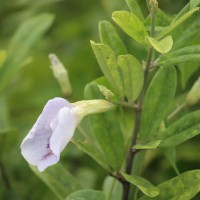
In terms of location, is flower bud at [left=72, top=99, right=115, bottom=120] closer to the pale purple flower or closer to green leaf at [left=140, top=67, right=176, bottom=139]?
→ the pale purple flower

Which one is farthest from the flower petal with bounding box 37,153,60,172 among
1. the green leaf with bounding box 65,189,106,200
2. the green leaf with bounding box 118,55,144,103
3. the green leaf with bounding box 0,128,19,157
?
the green leaf with bounding box 0,128,19,157

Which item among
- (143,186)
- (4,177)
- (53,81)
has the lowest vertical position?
(53,81)

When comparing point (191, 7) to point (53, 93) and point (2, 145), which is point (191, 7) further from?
point (53, 93)

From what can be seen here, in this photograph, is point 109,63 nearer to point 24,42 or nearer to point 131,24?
point 131,24

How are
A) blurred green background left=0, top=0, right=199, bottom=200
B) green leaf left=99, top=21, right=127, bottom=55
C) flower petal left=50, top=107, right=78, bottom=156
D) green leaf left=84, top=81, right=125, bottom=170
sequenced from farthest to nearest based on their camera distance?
blurred green background left=0, top=0, right=199, bottom=200
green leaf left=84, top=81, right=125, bottom=170
green leaf left=99, top=21, right=127, bottom=55
flower petal left=50, top=107, right=78, bottom=156

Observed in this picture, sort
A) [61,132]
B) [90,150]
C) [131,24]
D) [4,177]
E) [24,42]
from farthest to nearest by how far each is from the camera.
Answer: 1. [24,42]
2. [4,177]
3. [90,150]
4. [131,24]
5. [61,132]

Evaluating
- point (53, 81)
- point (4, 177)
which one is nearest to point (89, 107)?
point (4, 177)

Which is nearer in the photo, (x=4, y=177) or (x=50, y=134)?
(x=50, y=134)
